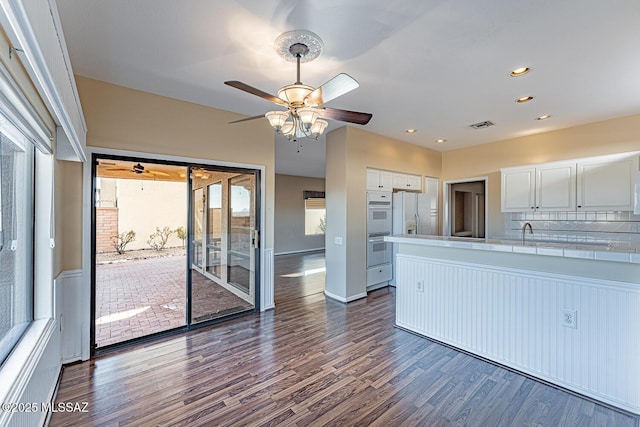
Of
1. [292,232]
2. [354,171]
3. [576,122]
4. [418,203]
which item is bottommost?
[292,232]

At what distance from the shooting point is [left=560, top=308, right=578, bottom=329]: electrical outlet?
2242mm

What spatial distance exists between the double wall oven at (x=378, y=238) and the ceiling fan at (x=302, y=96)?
266 cm

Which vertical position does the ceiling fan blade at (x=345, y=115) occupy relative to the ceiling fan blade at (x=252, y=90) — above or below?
below

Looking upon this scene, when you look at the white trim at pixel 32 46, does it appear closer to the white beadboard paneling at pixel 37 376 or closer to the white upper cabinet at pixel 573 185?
the white beadboard paneling at pixel 37 376

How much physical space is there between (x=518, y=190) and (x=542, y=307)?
2.94 m

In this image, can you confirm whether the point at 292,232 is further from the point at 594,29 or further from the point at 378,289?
the point at 594,29

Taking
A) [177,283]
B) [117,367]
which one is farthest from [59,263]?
[177,283]

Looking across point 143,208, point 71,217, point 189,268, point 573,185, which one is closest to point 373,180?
point 573,185

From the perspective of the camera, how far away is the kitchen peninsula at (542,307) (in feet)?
6.74

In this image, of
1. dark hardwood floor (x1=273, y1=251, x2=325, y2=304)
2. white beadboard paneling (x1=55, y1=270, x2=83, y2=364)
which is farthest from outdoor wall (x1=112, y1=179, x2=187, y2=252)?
white beadboard paneling (x1=55, y1=270, x2=83, y2=364)

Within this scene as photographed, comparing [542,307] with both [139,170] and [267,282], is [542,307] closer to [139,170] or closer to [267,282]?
[267,282]

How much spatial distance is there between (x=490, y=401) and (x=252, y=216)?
10.6 ft

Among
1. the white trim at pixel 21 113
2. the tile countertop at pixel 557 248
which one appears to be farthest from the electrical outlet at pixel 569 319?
the white trim at pixel 21 113

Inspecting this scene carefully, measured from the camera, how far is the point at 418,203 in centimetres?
538
